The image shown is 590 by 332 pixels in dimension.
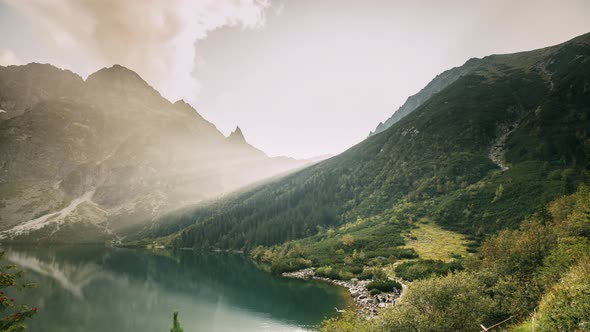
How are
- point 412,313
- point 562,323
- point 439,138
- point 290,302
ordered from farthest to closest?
point 439,138
point 290,302
point 412,313
point 562,323

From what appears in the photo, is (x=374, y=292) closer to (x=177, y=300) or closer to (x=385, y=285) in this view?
(x=385, y=285)

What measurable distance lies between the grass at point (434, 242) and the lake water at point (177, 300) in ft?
106

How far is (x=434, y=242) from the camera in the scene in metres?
99.2

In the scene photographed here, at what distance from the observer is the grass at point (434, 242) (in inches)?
3391

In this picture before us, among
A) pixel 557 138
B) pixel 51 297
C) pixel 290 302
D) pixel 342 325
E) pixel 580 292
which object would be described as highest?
pixel 557 138

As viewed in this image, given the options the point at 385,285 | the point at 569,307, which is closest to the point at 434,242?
the point at 385,285

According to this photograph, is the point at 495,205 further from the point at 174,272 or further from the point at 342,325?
the point at 174,272

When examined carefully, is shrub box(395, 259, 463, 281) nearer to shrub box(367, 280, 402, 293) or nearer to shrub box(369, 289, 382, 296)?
shrub box(367, 280, 402, 293)

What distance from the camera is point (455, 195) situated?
12744cm

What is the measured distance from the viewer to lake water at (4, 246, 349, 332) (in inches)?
2342

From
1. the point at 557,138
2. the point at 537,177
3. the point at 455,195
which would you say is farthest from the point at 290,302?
the point at 557,138

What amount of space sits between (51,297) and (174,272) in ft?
143

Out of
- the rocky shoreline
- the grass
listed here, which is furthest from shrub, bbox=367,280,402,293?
the grass

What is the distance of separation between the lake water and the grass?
106 feet
